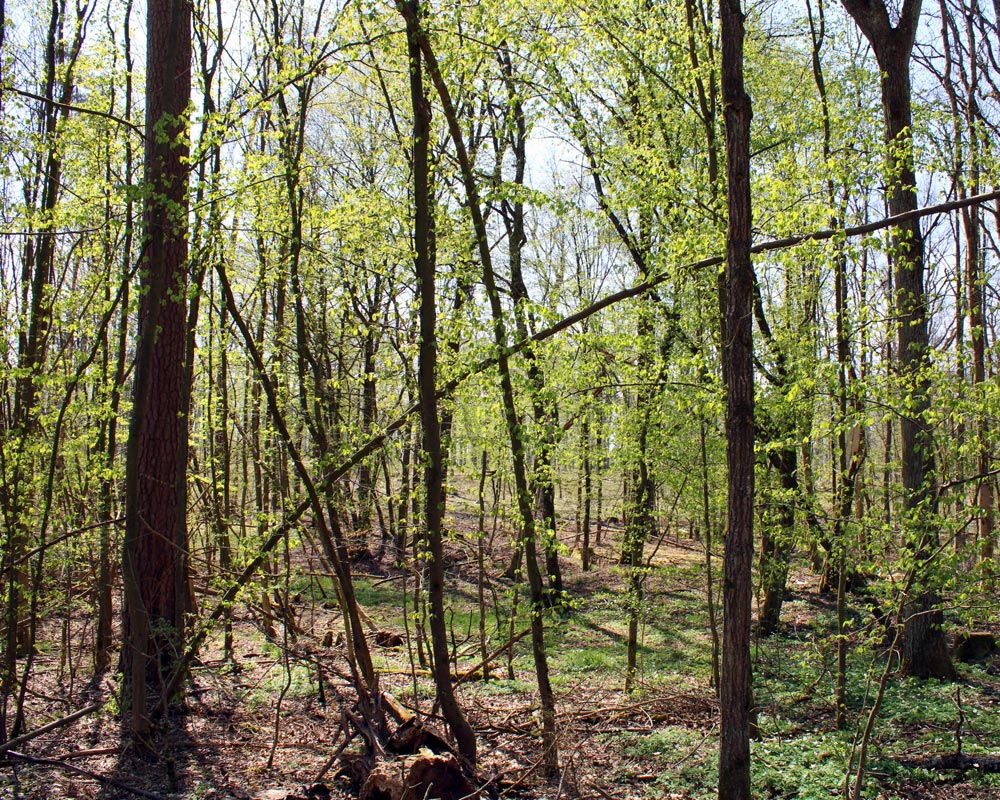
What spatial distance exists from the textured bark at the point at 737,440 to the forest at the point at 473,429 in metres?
0.02

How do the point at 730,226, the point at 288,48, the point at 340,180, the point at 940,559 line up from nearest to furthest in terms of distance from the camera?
the point at 730,226
the point at 940,559
the point at 288,48
the point at 340,180

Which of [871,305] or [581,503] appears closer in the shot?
[871,305]

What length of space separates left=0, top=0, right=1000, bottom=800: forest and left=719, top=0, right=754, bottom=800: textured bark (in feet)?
0.07

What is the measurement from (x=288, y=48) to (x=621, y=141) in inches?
347

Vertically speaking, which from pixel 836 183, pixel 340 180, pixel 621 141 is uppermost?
pixel 340 180

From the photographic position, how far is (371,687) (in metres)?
5.98

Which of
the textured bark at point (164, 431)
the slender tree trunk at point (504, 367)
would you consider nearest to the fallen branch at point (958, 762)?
the slender tree trunk at point (504, 367)

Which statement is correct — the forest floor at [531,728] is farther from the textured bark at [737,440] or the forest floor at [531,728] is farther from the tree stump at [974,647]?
the textured bark at [737,440]

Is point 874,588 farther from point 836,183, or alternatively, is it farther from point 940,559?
point 836,183

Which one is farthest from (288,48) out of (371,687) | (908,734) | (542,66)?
(908,734)

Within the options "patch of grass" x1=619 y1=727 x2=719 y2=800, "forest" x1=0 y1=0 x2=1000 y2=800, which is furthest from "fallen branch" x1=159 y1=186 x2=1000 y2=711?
"patch of grass" x1=619 y1=727 x2=719 y2=800

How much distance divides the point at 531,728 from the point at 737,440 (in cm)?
395

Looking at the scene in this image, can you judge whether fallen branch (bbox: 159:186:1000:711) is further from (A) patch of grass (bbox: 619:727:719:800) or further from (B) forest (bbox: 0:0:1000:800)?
(A) patch of grass (bbox: 619:727:719:800)

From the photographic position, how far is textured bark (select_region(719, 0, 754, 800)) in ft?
15.0
